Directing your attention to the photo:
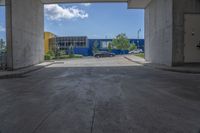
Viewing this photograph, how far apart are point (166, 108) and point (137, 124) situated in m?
1.83

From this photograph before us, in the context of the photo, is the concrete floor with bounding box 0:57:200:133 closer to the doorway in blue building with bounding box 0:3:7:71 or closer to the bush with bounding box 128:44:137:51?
the doorway in blue building with bounding box 0:3:7:71

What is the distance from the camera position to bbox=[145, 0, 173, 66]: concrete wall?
22.0 m

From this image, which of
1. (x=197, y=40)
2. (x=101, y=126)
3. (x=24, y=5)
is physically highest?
(x=24, y=5)

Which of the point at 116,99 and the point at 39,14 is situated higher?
the point at 39,14

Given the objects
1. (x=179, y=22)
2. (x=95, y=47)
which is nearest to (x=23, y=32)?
(x=179, y=22)

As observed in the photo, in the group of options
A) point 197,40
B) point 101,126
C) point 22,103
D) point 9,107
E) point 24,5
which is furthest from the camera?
point 24,5

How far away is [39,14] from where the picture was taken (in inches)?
1208

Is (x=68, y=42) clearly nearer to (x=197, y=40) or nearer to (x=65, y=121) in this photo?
(x=197, y=40)

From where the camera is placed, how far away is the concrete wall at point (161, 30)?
2197 cm

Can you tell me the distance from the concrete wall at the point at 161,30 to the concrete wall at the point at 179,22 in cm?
39

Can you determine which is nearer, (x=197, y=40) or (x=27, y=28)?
(x=197, y=40)

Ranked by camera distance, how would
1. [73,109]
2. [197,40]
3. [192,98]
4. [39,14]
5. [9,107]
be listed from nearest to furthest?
1. [73,109]
2. [9,107]
3. [192,98]
4. [197,40]
5. [39,14]

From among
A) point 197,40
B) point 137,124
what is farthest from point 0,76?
point 197,40

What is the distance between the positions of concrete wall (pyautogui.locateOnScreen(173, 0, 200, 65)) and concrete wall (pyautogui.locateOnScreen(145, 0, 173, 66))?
390 millimetres
